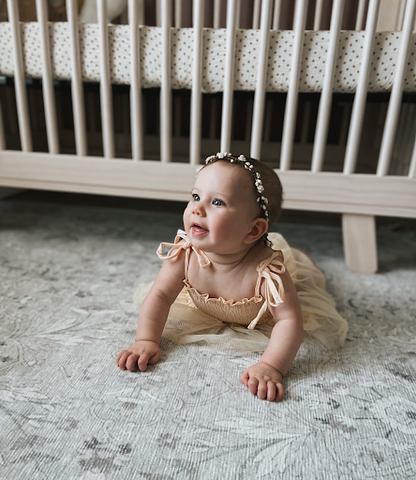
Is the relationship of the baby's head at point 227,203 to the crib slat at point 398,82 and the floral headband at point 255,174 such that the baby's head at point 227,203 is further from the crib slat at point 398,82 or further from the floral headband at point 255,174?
the crib slat at point 398,82

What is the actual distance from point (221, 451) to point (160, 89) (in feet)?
3.03

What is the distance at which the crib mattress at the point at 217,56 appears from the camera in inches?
39.0

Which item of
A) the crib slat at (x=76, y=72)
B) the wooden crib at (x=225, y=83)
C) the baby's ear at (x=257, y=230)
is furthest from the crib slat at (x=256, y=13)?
Result: the baby's ear at (x=257, y=230)

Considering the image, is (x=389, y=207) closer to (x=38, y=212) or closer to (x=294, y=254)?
(x=294, y=254)

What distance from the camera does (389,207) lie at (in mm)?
1099

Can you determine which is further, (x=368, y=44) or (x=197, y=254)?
(x=368, y=44)

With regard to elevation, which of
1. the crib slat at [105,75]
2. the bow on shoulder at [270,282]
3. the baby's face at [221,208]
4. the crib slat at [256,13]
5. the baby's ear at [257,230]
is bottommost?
the bow on shoulder at [270,282]

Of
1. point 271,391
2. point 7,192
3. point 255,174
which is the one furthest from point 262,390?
point 7,192

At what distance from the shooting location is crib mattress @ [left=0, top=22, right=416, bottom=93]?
991mm

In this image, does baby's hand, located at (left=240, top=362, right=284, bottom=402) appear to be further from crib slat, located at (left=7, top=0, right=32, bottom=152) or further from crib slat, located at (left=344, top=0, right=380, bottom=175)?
crib slat, located at (left=7, top=0, right=32, bottom=152)

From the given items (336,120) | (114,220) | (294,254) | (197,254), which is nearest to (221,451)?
(197,254)

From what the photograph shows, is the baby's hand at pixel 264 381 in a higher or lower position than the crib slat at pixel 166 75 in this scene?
lower

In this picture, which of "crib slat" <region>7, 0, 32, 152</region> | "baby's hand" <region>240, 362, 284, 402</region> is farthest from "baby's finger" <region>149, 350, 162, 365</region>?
"crib slat" <region>7, 0, 32, 152</region>

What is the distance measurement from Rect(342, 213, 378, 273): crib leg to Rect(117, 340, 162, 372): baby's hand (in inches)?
25.9
